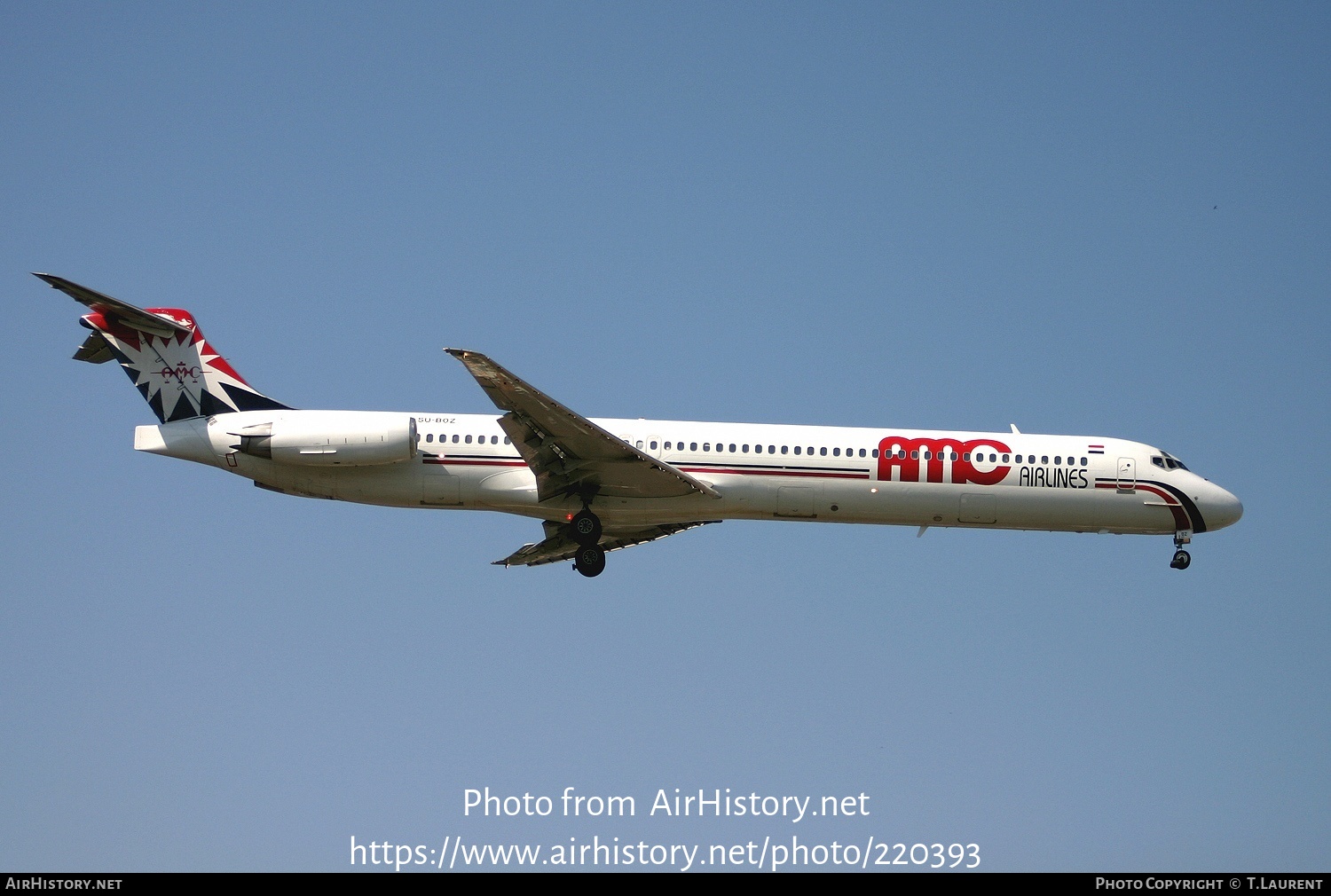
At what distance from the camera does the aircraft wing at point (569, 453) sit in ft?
88.5

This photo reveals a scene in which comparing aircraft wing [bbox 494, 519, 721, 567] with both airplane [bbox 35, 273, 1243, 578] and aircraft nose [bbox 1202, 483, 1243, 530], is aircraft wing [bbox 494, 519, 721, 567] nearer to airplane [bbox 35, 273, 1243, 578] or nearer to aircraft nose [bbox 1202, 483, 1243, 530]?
airplane [bbox 35, 273, 1243, 578]

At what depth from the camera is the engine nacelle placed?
27675 millimetres

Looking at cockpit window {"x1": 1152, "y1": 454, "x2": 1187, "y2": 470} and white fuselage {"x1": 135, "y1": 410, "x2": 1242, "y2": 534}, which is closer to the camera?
white fuselage {"x1": 135, "y1": 410, "x2": 1242, "y2": 534}

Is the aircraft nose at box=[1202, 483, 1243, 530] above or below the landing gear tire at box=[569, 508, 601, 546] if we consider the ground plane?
above

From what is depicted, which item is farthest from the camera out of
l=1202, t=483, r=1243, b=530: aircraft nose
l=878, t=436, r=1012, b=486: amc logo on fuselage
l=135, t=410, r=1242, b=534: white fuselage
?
l=1202, t=483, r=1243, b=530: aircraft nose

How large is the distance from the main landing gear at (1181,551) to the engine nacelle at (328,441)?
1656 centimetres

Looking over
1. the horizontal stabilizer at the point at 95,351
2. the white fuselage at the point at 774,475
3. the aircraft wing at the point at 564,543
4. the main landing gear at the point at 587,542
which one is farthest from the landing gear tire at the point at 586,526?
the horizontal stabilizer at the point at 95,351

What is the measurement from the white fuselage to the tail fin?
19.1 inches

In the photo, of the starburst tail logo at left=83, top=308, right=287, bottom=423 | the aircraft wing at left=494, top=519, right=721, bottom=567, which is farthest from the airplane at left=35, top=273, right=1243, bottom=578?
the aircraft wing at left=494, top=519, right=721, bottom=567

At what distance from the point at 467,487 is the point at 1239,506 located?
55.6 feet

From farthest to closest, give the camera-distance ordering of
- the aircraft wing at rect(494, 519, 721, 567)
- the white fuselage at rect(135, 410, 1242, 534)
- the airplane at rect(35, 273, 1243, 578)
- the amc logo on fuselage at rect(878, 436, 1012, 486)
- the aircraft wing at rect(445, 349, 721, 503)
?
the aircraft wing at rect(494, 519, 721, 567) < the amc logo on fuselage at rect(878, 436, 1012, 486) < the white fuselage at rect(135, 410, 1242, 534) < the airplane at rect(35, 273, 1243, 578) < the aircraft wing at rect(445, 349, 721, 503)

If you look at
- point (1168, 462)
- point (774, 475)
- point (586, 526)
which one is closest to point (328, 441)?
point (586, 526)

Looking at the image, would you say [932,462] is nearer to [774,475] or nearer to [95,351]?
[774,475]
